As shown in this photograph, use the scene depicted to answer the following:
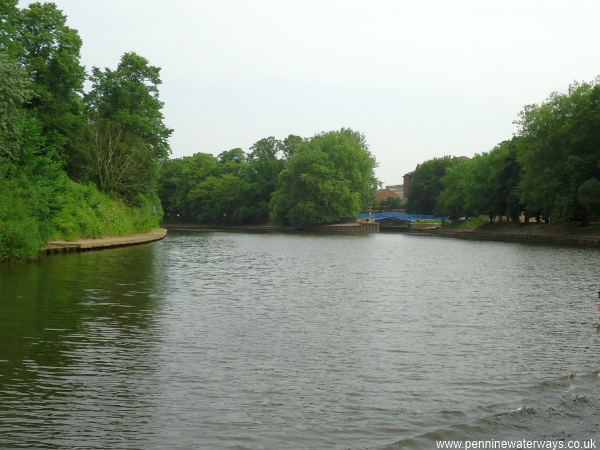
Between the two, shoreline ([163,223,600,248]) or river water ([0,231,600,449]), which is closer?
river water ([0,231,600,449])

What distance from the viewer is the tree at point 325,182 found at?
121 metres

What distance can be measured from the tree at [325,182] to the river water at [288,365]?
310 ft

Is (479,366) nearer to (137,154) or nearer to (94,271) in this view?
(94,271)

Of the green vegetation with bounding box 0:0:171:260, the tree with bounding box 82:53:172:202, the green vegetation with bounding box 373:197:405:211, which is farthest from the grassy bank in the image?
the green vegetation with bounding box 373:197:405:211

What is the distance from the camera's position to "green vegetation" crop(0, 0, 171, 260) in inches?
1316

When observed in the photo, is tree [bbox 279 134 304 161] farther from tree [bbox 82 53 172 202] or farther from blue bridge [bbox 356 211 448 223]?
tree [bbox 82 53 172 202]

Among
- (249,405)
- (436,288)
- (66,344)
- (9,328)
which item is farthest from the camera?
(436,288)

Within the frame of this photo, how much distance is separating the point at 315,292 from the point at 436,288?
5.36 metres

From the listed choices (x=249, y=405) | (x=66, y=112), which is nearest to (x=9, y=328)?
(x=249, y=405)

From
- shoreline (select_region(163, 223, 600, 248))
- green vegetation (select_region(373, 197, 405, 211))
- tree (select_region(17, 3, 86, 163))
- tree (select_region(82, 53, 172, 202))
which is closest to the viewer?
tree (select_region(17, 3, 86, 163))

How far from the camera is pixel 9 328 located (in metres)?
15.5

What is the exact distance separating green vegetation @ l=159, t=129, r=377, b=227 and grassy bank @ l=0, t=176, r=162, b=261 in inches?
2095

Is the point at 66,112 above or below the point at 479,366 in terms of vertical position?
above

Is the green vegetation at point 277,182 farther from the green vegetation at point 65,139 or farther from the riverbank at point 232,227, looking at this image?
the green vegetation at point 65,139
